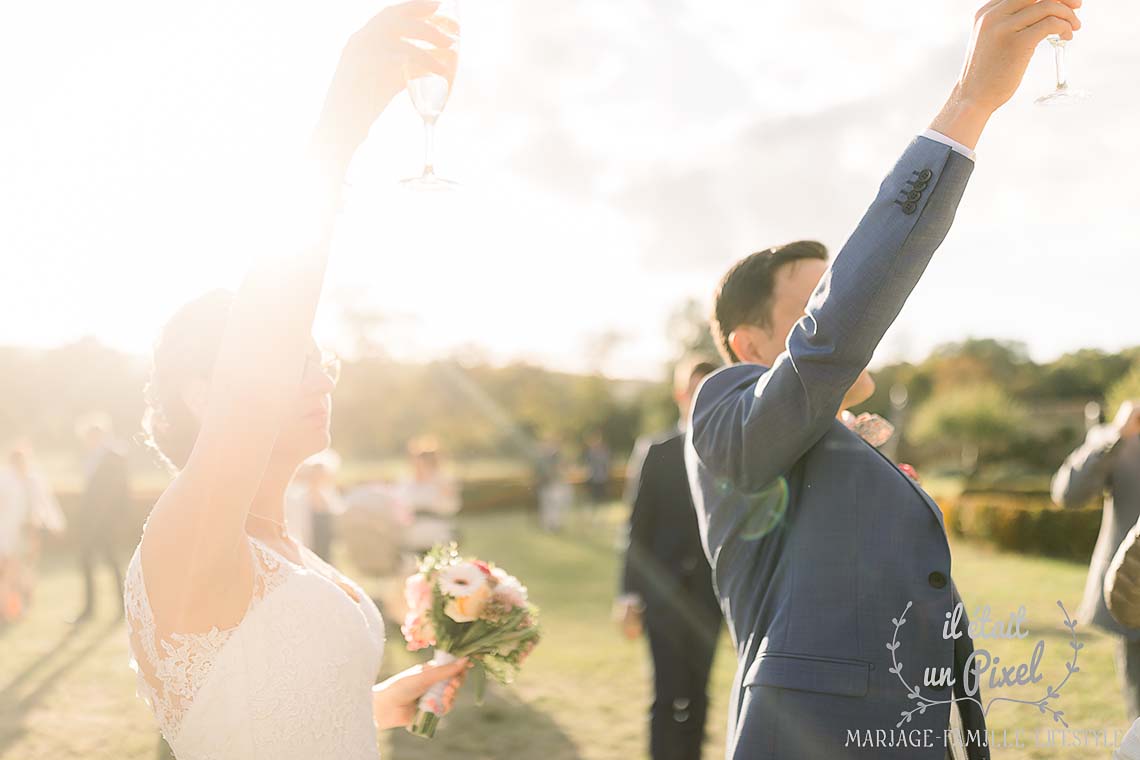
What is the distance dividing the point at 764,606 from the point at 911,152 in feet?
3.79

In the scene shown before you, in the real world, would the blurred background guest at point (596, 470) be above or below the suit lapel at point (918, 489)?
below

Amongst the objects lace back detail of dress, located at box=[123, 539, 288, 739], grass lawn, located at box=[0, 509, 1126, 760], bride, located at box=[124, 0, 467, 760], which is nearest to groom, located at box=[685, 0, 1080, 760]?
bride, located at box=[124, 0, 467, 760]

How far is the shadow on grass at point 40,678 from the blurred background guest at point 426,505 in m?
3.97

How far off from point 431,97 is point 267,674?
138 centimetres

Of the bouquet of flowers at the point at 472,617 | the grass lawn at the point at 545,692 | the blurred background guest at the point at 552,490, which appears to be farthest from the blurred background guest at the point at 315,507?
the blurred background guest at the point at 552,490

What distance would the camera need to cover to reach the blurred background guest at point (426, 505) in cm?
1066

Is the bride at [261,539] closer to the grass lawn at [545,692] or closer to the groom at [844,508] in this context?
the groom at [844,508]

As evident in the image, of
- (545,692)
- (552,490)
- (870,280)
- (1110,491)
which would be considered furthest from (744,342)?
(552,490)

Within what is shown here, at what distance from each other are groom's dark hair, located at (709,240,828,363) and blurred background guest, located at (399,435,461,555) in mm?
8527

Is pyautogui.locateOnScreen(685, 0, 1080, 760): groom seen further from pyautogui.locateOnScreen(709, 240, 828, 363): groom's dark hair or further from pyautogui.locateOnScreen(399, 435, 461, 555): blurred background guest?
A: pyautogui.locateOnScreen(399, 435, 461, 555): blurred background guest

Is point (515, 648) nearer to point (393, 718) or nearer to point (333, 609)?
point (393, 718)

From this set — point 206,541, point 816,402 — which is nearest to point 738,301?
point 816,402

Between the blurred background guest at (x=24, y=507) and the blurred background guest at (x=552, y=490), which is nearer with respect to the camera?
the blurred background guest at (x=24, y=507)

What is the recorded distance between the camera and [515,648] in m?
3.00
